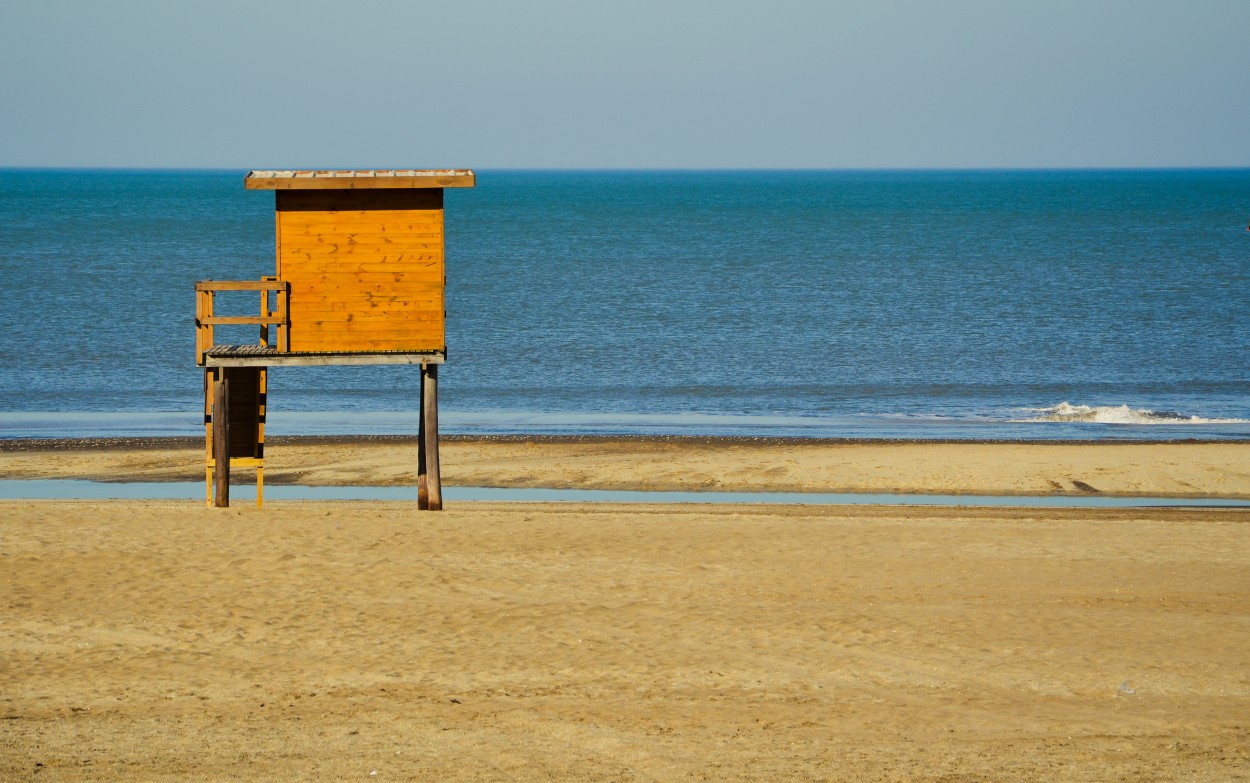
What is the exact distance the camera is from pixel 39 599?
14414mm

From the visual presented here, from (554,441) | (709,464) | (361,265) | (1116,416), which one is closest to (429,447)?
(361,265)

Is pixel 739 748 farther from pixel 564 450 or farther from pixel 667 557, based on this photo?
pixel 564 450

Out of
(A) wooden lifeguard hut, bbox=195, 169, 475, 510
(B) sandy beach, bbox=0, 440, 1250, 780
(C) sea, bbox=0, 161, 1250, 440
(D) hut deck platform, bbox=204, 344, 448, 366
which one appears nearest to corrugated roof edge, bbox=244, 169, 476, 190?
(A) wooden lifeguard hut, bbox=195, 169, 475, 510

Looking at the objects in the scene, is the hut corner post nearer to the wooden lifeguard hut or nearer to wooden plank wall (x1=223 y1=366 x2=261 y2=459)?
the wooden lifeguard hut

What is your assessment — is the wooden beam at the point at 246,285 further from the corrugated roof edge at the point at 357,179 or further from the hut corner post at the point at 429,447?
the hut corner post at the point at 429,447

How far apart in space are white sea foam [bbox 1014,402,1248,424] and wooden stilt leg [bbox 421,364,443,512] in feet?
56.3

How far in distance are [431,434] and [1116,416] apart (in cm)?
1848

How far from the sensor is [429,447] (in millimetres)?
19859

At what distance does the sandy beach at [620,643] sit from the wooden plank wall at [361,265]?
2395 millimetres

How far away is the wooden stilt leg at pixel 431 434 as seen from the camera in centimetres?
1981

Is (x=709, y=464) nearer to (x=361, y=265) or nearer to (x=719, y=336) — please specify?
(x=361, y=265)

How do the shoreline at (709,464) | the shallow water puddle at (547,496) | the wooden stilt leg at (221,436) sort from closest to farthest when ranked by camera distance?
the wooden stilt leg at (221,436) < the shallow water puddle at (547,496) < the shoreline at (709,464)

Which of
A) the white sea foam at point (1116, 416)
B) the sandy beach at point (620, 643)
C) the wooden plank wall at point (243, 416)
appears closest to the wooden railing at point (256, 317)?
the wooden plank wall at point (243, 416)

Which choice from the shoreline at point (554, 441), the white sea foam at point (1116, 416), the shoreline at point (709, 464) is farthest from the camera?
the white sea foam at point (1116, 416)
